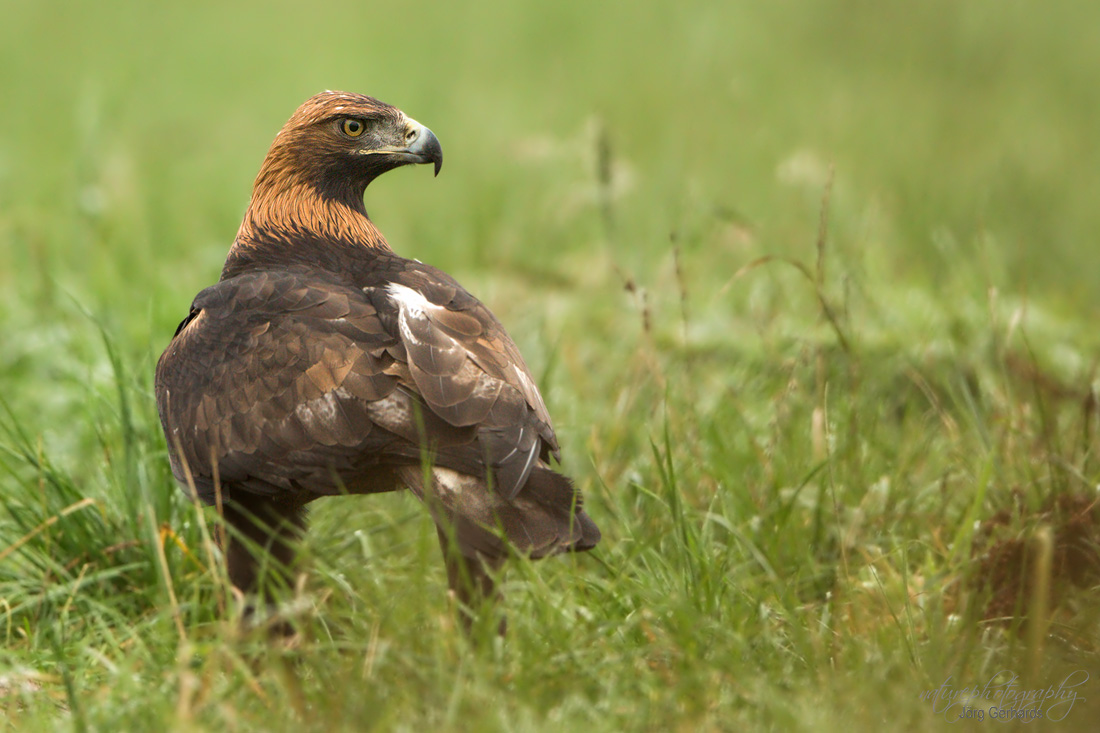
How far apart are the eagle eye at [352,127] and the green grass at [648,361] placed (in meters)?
1.02

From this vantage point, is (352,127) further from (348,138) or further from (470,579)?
(470,579)

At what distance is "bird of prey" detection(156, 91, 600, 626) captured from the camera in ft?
9.94

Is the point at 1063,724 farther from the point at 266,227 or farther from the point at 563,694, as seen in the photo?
the point at 266,227

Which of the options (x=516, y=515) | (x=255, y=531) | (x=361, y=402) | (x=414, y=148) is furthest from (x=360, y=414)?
(x=414, y=148)

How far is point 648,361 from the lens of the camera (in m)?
4.11

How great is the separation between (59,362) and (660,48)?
25.2ft

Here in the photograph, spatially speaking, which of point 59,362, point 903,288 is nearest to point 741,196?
point 903,288

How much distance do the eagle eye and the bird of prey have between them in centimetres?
51

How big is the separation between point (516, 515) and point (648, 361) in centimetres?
126

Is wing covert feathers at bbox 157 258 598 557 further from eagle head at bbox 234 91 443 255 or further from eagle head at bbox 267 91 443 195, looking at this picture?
eagle head at bbox 267 91 443 195

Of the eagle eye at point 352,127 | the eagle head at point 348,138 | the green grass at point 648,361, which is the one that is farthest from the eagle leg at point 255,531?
the eagle eye at point 352,127

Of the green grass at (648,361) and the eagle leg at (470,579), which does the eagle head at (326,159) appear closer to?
the green grass at (648,361)

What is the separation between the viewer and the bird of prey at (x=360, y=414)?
303 centimetres

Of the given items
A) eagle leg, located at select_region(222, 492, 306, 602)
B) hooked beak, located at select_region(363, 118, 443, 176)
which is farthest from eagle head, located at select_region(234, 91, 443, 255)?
eagle leg, located at select_region(222, 492, 306, 602)
